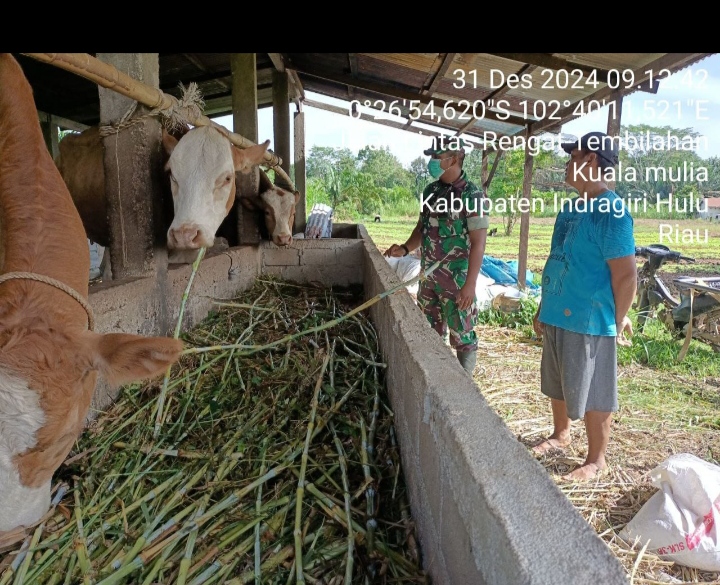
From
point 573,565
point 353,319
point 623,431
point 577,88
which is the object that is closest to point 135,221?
point 353,319

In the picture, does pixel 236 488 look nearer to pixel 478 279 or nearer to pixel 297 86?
pixel 478 279

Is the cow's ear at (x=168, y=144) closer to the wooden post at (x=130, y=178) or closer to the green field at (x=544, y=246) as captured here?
the wooden post at (x=130, y=178)

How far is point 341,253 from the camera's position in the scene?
604 centimetres

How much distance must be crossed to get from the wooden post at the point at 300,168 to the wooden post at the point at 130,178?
19.4 feet

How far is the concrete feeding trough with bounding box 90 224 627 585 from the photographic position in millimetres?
845

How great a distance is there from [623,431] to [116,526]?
3.77 m

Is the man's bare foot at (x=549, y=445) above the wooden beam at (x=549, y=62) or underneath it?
underneath

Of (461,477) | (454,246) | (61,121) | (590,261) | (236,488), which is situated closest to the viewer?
(461,477)

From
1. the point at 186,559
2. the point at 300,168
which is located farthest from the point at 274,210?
the point at 300,168

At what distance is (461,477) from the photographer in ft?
3.76

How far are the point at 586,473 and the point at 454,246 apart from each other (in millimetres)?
1968

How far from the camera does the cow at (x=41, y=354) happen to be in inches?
57.4

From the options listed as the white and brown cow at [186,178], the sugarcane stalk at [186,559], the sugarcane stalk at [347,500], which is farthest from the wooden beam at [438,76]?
the sugarcane stalk at [186,559]

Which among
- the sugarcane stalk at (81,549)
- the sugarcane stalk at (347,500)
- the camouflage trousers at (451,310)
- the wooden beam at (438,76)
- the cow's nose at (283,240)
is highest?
the wooden beam at (438,76)
